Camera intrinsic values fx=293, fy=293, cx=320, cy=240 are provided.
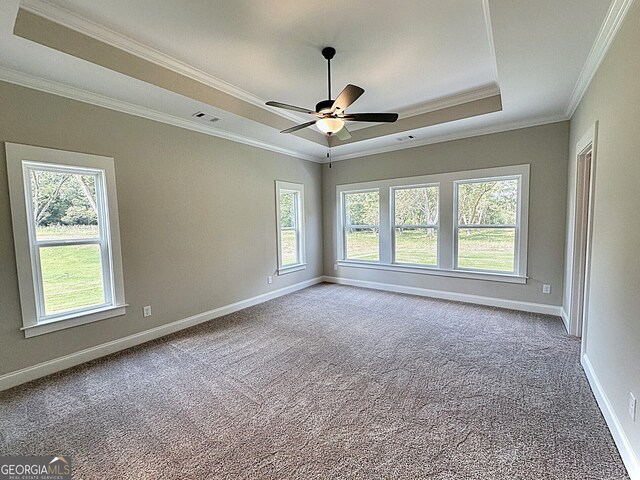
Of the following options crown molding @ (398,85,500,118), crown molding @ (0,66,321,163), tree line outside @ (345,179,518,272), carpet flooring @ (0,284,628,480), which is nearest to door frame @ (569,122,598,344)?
carpet flooring @ (0,284,628,480)

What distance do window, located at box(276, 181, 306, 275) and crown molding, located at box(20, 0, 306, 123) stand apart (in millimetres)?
2093

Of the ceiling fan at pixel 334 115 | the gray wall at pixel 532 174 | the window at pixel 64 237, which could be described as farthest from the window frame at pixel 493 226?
the window at pixel 64 237

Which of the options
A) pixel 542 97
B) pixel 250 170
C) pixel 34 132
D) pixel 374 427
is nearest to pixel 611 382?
pixel 374 427

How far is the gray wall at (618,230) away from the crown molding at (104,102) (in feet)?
13.7

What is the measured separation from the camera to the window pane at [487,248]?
176 inches

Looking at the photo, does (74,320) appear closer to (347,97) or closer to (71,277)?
(71,277)

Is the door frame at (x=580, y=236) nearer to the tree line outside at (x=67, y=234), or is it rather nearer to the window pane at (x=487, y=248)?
the window pane at (x=487, y=248)

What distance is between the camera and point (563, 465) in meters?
1.67

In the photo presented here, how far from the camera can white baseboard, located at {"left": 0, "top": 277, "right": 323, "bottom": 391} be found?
266 centimetres

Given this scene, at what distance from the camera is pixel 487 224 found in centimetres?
460

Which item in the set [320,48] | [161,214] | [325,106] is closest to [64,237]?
[161,214]

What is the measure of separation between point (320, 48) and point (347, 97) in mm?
649

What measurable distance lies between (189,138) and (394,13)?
2900 millimetres

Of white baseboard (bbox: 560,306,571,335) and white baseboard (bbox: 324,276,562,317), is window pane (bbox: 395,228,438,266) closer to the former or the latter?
white baseboard (bbox: 324,276,562,317)
